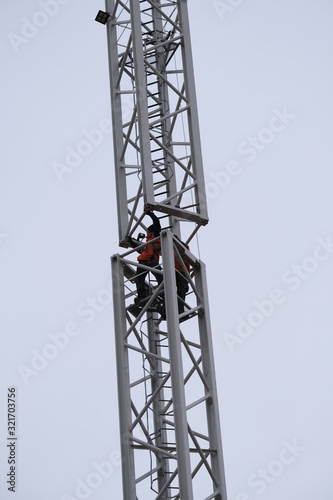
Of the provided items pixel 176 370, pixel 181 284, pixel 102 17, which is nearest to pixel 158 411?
pixel 176 370

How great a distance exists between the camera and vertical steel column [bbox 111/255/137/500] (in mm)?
15812

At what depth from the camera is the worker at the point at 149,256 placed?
16.6m

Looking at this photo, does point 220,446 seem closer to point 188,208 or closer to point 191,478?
point 191,478

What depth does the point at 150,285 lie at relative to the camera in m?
17.1

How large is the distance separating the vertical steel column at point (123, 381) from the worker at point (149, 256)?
343 mm

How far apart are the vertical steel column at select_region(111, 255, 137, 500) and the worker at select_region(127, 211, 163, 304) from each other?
0.34 meters

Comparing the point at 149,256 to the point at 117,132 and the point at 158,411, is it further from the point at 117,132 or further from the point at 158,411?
the point at 117,132

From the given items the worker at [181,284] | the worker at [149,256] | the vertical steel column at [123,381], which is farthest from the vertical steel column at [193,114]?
the vertical steel column at [123,381]

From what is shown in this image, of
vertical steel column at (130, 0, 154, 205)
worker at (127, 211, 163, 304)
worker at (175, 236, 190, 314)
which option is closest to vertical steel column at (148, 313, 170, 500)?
worker at (127, 211, 163, 304)

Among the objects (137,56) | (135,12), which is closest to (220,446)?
(137,56)

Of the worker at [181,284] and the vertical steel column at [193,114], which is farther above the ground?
the vertical steel column at [193,114]

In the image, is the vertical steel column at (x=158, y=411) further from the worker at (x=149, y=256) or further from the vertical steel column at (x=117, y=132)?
the vertical steel column at (x=117, y=132)

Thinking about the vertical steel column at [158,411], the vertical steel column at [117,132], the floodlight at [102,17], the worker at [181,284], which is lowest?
the vertical steel column at [158,411]

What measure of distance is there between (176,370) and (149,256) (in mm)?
2690
